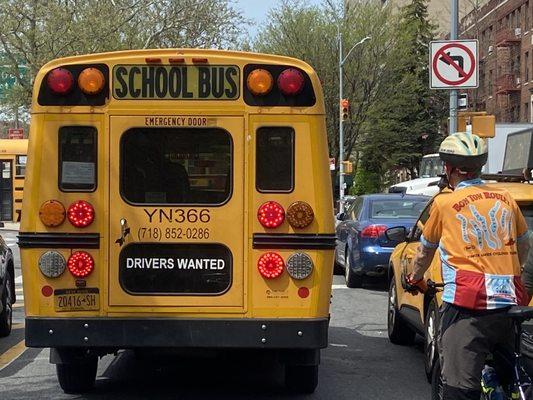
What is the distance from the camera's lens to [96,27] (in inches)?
1201

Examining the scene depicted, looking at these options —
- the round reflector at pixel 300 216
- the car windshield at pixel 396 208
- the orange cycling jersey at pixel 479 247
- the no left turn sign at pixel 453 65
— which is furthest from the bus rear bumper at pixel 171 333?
the no left turn sign at pixel 453 65

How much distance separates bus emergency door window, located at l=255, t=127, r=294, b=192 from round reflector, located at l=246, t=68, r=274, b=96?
26 centimetres

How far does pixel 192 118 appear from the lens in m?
6.14

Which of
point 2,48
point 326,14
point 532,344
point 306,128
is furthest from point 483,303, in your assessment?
point 326,14

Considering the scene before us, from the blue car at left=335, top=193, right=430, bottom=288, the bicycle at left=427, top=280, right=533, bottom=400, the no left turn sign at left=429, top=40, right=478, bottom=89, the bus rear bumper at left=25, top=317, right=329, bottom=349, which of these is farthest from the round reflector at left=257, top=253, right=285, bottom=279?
the no left turn sign at left=429, top=40, right=478, bottom=89

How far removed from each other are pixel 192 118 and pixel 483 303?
2751 millimetres

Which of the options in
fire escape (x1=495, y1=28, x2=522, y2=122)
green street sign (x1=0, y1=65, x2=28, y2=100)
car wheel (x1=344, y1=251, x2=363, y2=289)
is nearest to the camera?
car wheel (x1=344, y1=251, x2=363, y2=289)

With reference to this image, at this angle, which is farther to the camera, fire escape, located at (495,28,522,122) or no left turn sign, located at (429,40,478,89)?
fire escape, located at (495,28,522,122)

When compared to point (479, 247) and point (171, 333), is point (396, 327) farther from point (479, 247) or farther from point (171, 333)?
point (479, 247)

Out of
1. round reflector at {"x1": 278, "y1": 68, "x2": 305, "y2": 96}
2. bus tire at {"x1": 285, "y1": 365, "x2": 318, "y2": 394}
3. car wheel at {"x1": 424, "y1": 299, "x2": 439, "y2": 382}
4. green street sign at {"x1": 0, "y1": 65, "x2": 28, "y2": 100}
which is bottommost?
bus tire at {"x1": 285, "y1": 365, "x2": 318, "y2": 394}

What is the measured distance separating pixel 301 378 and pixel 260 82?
7.63 ft

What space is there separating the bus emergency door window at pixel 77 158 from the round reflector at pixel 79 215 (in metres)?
0.12

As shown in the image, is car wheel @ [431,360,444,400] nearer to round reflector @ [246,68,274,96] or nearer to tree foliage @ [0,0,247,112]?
round reflector @ [246,68,274,96]

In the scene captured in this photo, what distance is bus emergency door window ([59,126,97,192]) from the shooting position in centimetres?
607
